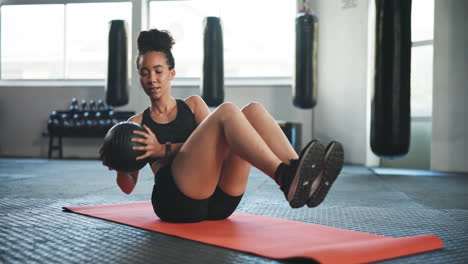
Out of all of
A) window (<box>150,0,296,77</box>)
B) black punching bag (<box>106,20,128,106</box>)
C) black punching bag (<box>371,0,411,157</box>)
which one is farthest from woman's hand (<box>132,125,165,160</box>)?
window (<box>150,0,296,77</box>)

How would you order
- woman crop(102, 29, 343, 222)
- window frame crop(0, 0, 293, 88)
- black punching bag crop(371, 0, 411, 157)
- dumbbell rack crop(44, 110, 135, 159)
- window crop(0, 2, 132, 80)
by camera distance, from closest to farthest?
woman crop(102, 29, 343, 222)
black punching bag crop(371, 0, 411, 157)
dumbbell rack crop(44, 110, 135, 159)
window frame crop(0, 0, 293, 88)
window crop(0, 2, 132, 80)

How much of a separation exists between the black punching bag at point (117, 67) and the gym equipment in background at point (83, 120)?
2.33 meters

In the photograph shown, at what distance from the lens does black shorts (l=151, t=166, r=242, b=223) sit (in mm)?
2165

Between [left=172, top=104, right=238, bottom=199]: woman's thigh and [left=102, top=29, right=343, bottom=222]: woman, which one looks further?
[left=172, top=104, right=238, bottom=199]: woman's thigh

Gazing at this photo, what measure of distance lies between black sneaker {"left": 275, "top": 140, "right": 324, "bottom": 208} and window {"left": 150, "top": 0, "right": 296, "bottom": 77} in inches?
273

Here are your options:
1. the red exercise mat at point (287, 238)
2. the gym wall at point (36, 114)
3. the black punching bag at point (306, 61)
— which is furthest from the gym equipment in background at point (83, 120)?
the red exercise mat at point (287, 238)

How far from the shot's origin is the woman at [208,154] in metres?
1.79

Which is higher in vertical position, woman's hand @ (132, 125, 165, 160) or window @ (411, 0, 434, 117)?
Result: window @ (411, 0, 434, 117)

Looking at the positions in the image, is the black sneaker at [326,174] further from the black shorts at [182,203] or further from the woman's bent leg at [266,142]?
the black shorts at [182,203]

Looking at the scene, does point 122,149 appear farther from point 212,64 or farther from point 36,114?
point 36,114

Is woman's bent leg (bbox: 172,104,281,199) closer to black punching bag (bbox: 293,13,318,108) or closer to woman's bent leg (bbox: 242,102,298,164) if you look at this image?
woman's bent leg (bbox: 242,102,298,164)

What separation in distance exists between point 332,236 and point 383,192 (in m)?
2.29

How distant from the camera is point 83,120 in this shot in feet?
28.2

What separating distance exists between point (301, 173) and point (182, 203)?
706 mm
